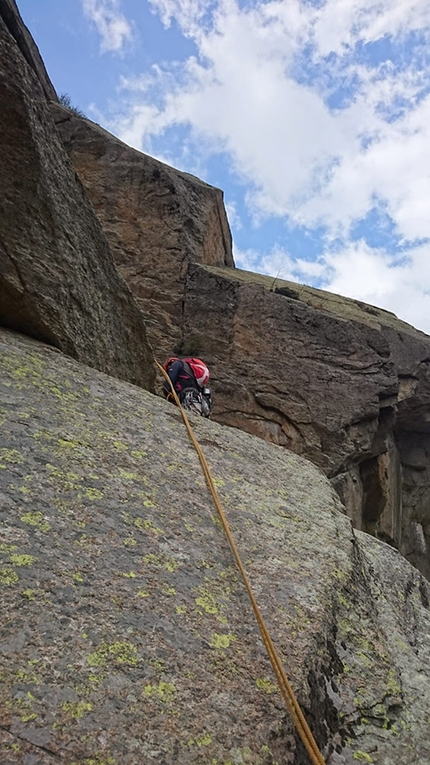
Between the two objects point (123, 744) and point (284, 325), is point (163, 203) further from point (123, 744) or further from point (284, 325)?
point (123, 744)

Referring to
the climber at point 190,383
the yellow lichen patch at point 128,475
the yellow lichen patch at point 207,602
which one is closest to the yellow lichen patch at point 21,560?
the yellow lichen patch at point 207,602

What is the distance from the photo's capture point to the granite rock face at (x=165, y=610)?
7.84 feet

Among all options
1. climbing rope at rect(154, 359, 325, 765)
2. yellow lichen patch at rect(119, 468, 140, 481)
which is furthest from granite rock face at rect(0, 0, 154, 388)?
climbing rope at rect(154, 359, 325, 765)

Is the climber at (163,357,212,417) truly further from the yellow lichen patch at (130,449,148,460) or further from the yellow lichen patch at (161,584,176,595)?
the yellow lichen patch at (161,584,176,595)

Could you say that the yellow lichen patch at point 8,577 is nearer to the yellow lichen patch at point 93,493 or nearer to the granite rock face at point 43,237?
the yellow lichen patch at point 93,493

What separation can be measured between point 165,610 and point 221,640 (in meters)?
0.35

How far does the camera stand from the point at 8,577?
2.75 meters

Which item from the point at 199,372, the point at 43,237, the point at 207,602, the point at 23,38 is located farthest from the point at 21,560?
the point at 23,38

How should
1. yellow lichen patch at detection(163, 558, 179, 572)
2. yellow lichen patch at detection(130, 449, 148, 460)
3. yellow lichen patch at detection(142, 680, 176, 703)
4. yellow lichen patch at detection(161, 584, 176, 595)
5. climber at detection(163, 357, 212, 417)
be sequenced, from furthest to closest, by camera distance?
climber at detection(163, 357, 212, 417) → yellow lichen patch at detection(130, 449, 148, 460) → yellow lichen patch at detection(163, 558, 179, 572) → yellow lichen patch at detection(161, 584, 176, 595) → yellow lichen patch at detection(142, 680, 176, 703)

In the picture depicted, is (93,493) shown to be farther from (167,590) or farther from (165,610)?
(165,610)

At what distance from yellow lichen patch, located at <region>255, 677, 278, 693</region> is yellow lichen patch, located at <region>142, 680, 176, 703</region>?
1.63 ft

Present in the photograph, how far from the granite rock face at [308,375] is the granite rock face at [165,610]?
344 inches

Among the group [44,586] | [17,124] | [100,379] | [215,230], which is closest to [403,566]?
[100,379]

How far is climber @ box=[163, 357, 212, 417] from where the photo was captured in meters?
8.74
